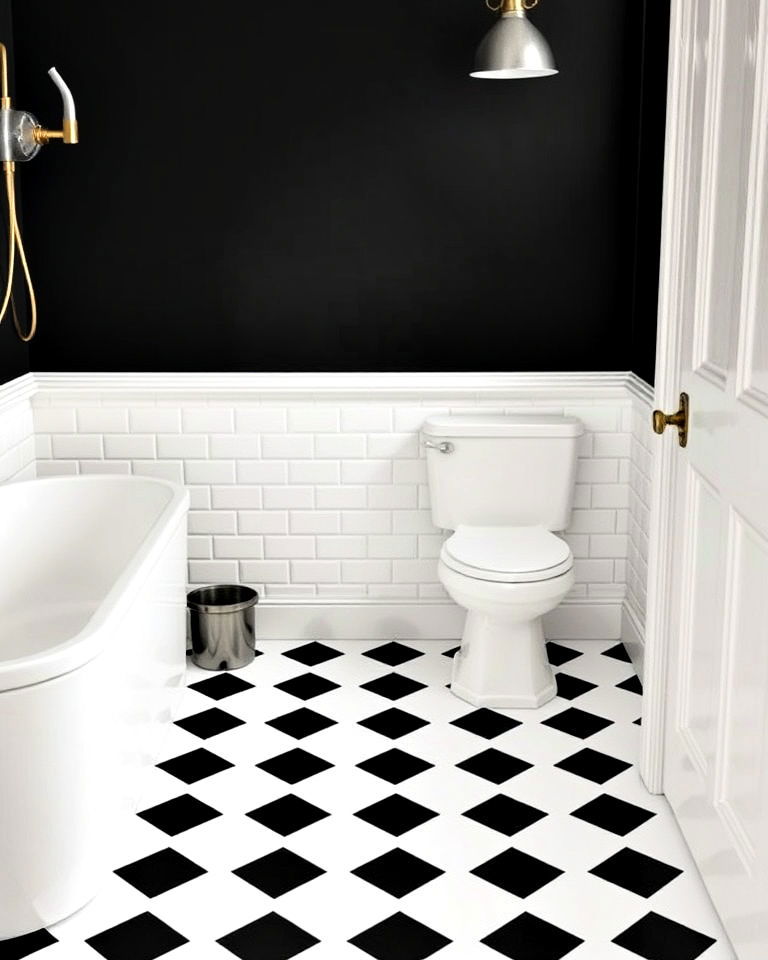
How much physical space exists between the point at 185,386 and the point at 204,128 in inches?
36.1

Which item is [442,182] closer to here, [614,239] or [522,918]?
[614,239]

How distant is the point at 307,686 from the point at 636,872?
1491mm

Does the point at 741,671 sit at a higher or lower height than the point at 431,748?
higher

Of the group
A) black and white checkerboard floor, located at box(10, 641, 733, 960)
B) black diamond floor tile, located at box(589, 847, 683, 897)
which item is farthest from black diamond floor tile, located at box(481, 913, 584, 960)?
black diamond floor tile, located at box(589, 847, 683, 897)

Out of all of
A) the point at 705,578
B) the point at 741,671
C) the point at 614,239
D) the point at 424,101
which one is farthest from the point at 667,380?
the point at 424,101

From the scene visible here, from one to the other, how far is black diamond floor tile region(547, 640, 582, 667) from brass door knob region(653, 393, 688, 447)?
1.46 meters

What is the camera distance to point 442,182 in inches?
172

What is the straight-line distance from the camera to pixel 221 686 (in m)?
4.24

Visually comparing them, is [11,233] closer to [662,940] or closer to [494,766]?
[494,766]

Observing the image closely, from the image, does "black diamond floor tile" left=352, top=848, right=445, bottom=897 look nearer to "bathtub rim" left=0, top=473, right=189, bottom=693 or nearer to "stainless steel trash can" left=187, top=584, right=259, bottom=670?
"bathtub rim" left=0, top=473, right=189, bottom=693

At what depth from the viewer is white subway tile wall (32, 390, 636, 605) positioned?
451cm

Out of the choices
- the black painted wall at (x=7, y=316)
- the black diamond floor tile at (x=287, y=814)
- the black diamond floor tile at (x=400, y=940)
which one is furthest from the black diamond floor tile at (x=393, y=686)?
the black painted wall at (x=7, y=316)

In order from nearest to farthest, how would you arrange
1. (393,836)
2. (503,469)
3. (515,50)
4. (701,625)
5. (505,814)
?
(701,625) < (393,836) < (505,814) < (515,50) < (503,469)

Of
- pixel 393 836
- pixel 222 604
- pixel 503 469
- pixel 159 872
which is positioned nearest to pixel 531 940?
pixel 393 836
